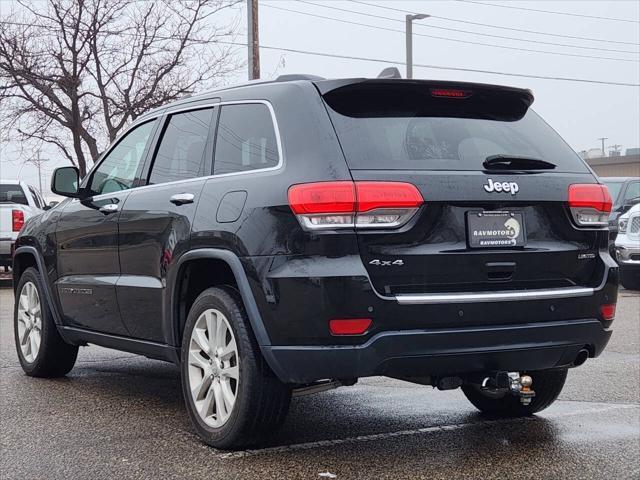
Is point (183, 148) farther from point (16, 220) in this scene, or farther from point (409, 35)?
point (409, 35)

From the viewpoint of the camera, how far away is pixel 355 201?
13.4 ft

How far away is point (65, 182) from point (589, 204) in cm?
355

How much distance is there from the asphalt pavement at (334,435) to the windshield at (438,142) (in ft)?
4.60

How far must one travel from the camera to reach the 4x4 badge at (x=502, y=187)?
4.34 meters

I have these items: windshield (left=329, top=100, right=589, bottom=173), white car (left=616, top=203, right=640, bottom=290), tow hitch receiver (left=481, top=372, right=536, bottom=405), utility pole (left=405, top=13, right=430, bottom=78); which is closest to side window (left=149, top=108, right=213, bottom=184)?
windshield (left=329, top=100, right=589, bottom=173)

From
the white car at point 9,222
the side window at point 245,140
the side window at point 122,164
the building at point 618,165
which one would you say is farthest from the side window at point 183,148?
the building at point 618,165

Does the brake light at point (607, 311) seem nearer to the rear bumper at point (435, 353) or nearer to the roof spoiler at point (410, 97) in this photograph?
the rear bumper at point (435, 353)

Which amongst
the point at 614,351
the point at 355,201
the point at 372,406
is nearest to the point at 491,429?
the point at 372,406

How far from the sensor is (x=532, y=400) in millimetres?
5422

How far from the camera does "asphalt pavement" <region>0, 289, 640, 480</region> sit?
4371 mm

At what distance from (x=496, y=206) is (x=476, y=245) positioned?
220mm

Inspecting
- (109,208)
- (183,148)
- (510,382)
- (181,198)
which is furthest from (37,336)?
(510,382)

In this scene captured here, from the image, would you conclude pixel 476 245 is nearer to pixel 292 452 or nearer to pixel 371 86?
pixel 371 86

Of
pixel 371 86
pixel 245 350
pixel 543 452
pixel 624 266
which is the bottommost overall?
pixel 624 266
